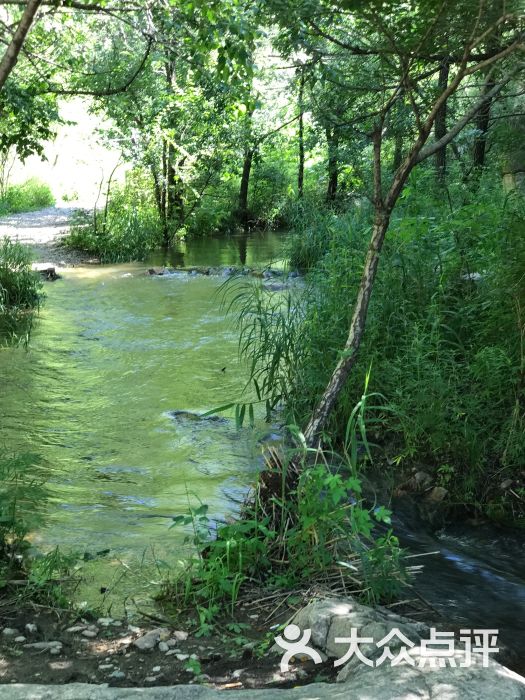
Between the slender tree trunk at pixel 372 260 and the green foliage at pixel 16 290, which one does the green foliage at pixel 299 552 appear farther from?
the green foliage at pixel 16 290

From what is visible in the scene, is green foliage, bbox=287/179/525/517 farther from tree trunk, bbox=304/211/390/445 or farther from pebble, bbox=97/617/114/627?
pebble, bbox=97/617/114/627

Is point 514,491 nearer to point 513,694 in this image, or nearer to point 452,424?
point 452,424

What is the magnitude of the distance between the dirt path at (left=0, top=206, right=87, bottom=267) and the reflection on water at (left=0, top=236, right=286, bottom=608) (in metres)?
3.95

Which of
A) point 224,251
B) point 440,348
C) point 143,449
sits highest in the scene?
point 224,251

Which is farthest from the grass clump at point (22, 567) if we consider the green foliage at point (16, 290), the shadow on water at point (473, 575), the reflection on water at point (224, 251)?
the reflection on water at point (224, 251)

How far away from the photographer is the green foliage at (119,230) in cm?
1599

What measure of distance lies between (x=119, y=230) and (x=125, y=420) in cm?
1016

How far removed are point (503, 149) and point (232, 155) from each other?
28.1ft

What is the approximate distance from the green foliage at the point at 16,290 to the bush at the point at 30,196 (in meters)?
10.6

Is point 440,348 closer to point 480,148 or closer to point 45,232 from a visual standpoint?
point 480,148

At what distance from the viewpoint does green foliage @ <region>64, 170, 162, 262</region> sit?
1599 centimetres

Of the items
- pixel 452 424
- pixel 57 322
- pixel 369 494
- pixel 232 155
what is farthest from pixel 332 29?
pixel 232 155

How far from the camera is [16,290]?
10.3 meters

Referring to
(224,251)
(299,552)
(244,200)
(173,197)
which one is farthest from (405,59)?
(244,200)
